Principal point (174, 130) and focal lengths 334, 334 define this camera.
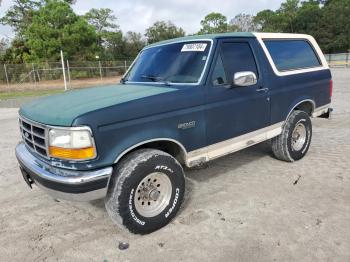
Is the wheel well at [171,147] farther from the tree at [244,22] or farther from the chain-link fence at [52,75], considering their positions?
the tree at [244,22]

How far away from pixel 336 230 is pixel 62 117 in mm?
2988

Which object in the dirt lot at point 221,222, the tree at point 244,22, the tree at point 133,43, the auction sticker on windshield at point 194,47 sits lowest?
the dirt lot at point 221,222

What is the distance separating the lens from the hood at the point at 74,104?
315cm

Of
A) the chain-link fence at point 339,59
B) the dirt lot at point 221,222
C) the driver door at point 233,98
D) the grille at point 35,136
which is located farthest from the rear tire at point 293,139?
the chain-link fence at point 339,59

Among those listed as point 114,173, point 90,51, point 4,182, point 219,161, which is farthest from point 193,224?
point 90,51

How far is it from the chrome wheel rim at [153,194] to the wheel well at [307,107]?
3056 millimetres

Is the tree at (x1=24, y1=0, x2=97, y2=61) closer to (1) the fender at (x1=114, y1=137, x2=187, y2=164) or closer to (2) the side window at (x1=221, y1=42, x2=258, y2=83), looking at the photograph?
(2) the side window at (x1=221, y1=42, x2=258, y2=83)

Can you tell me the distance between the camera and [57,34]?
42719mm

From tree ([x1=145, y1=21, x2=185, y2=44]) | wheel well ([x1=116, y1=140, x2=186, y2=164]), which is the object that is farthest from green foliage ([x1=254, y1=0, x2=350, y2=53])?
wheel well ([x1=116, y1=140, x2=186, y2=164])

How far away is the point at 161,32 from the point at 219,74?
210 feet

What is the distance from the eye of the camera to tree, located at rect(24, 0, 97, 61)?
42.1 meters

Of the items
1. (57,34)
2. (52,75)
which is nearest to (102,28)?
(57,34)

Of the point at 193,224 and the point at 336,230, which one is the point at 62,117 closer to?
the point at 193,224

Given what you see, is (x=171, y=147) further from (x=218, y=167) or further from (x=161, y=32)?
(x=161, y=32)
